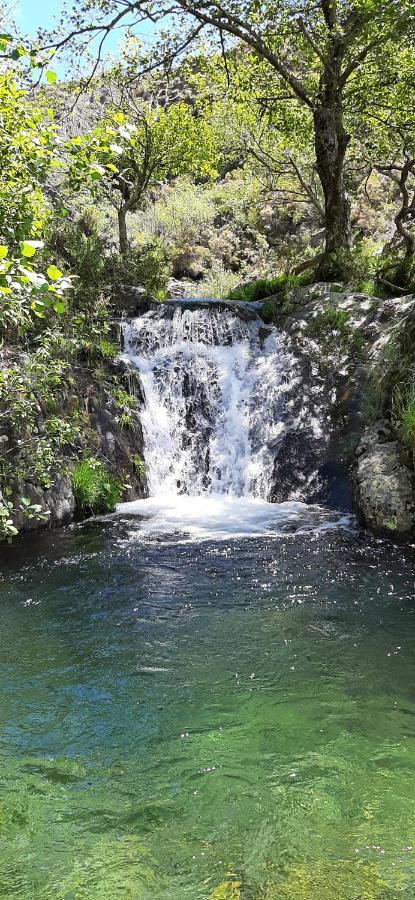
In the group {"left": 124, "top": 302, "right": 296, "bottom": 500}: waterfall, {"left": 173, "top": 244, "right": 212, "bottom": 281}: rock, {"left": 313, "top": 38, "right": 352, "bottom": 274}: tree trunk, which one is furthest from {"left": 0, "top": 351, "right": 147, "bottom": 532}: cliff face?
{"left": 173, "top": 244, "right": 212, "bottom": 281}: rock

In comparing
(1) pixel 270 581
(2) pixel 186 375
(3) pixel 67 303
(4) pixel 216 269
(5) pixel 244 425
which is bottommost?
(1) pixel 270 581

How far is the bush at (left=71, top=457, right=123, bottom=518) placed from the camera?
31.8ft

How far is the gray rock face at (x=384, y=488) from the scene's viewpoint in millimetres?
8102

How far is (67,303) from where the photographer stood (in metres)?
12.4

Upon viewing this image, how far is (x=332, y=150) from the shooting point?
15.0m

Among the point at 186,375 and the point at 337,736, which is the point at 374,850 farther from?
the point at 186,375

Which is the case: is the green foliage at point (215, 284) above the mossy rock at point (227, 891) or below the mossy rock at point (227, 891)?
above

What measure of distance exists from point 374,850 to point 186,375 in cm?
1077

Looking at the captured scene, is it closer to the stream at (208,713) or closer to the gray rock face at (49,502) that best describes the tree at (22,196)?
the stream at (208,713)

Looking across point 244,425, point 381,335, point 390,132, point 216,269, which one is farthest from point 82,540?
point 216,269

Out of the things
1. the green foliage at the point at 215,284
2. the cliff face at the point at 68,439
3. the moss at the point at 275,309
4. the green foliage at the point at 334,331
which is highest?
the green foliage at the point at 215,284

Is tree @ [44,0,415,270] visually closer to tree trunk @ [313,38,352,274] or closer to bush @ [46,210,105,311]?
tree trunk @ [313,38,352,274]

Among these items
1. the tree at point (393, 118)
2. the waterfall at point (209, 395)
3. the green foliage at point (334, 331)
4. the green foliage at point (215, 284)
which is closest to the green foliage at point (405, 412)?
the waterfall at point (209, 395)

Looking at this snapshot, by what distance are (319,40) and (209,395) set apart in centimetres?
862
